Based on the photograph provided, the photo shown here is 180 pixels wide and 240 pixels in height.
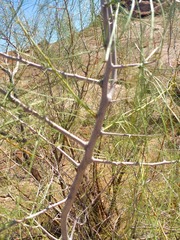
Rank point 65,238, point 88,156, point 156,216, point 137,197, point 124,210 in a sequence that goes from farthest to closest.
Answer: point 124,210 → point 137,197 → point 156,216 → point 65,238 → point 88,156

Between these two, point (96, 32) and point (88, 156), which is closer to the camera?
point (88, 156)

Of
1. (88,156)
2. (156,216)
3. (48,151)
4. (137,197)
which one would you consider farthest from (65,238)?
(48,151)

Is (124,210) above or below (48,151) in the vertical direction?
below

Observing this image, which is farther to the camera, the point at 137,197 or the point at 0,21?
the point at 0,21

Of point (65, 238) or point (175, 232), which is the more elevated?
point (65, 238)

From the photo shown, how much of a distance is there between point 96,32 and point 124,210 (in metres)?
0.80

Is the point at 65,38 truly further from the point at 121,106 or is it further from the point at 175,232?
the point at 175,232

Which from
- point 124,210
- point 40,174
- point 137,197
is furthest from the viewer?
point 40,174

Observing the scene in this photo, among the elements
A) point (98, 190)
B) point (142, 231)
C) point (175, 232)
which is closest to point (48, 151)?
point (98, 190)

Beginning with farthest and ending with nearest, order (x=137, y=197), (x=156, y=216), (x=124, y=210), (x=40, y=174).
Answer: (x=40, y=174) → (x=124, y=210) → (x=137, y=197) → (x=156, y=216)

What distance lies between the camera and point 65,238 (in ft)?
3.16

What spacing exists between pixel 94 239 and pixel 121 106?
0.60m

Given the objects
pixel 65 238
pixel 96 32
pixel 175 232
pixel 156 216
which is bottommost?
pixel 175 232

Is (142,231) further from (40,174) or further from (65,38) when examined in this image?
(65,38)
